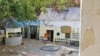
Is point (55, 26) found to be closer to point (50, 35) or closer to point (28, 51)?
point (50, 35)

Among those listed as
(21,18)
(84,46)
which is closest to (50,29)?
(21,18)

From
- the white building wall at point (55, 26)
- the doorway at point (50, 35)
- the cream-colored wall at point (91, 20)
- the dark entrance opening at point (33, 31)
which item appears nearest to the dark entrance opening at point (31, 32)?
the dark entrance opening at point (33, 31)

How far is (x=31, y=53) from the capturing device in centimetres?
746

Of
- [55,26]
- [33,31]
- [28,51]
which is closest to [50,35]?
[55,26]

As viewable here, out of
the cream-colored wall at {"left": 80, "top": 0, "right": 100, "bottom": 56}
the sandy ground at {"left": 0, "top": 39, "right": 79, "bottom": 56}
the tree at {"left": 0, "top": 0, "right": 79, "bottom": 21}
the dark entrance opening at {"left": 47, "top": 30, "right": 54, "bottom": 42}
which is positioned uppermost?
the tree at {"left": 0, "top": 0, "right": 79, "bottom": 21}

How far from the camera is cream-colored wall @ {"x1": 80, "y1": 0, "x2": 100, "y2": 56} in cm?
58

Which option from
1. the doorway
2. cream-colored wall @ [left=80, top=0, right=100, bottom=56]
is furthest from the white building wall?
cream-colored wall @ [left=80, top=0, right=100, bottom=56]

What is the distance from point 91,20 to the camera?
0.58m

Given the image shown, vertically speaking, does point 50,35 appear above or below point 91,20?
below

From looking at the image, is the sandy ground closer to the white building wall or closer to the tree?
the white building wall

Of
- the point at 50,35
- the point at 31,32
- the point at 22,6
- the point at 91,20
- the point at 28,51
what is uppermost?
the point at 22,6

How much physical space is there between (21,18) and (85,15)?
17.3 feet

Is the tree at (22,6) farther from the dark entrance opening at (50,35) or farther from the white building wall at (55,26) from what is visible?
the dark entrance opening at (50,35)

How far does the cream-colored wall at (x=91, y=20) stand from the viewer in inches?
22.8
